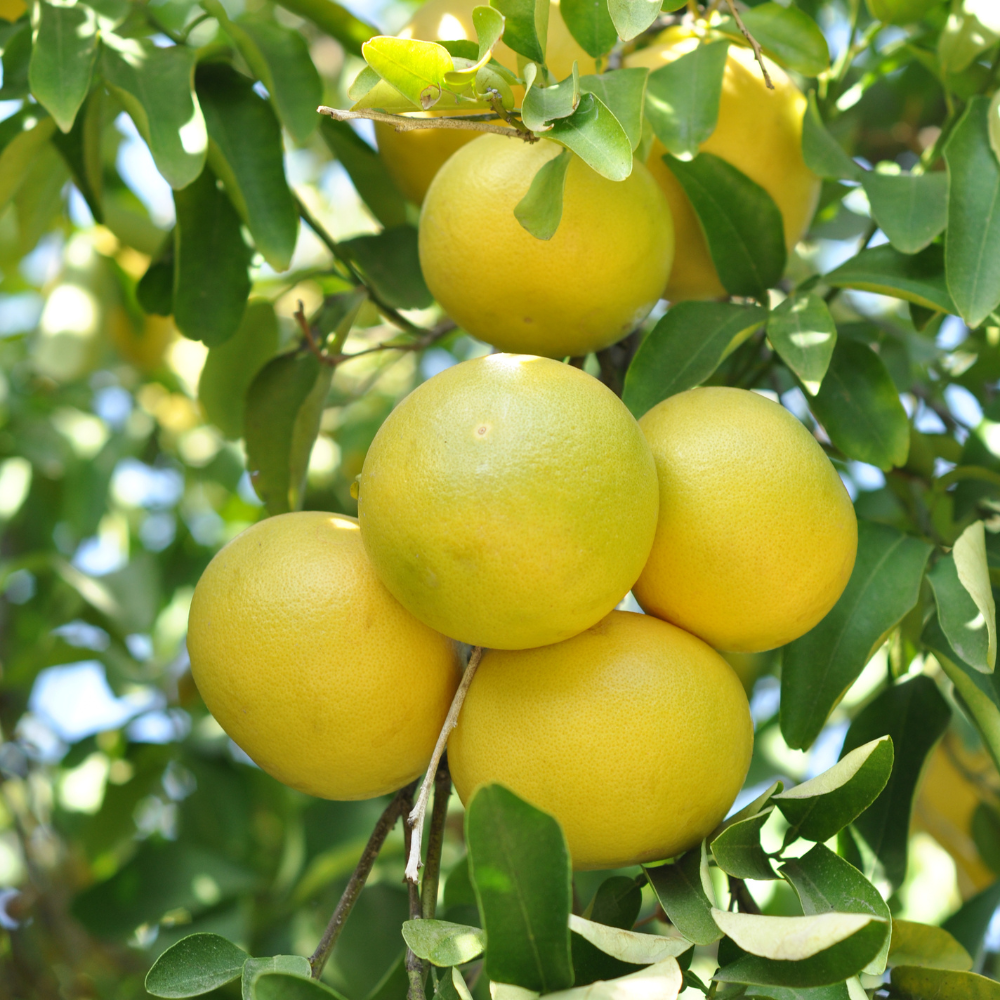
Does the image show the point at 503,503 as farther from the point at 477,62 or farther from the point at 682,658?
the point at 477,62

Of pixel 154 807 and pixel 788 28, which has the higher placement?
pixel 788 28

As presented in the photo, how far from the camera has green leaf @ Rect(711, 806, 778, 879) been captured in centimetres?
75

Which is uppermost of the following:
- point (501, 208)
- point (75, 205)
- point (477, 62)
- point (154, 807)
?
point (477, 62)

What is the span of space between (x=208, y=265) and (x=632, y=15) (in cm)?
62

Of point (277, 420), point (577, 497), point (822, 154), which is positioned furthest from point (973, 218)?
point (277, 420)

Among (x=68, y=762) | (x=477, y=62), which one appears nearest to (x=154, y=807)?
(x=68, y=762)

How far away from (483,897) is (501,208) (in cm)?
58

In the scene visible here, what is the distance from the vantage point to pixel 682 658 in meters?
0.81

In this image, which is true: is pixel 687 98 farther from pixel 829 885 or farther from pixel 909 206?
pixel 829 885

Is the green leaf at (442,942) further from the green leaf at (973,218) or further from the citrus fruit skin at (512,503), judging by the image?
the green leaf at (973,218)

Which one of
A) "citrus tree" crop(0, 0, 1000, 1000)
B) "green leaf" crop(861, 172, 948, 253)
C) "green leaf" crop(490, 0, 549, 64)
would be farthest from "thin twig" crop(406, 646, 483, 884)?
"green leaf" crop(861, 172, 948, 253)

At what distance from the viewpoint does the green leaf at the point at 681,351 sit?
95 centimetres

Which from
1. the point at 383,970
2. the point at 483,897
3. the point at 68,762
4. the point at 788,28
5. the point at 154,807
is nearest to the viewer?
the point at 483,897

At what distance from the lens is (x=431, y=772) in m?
0.73
